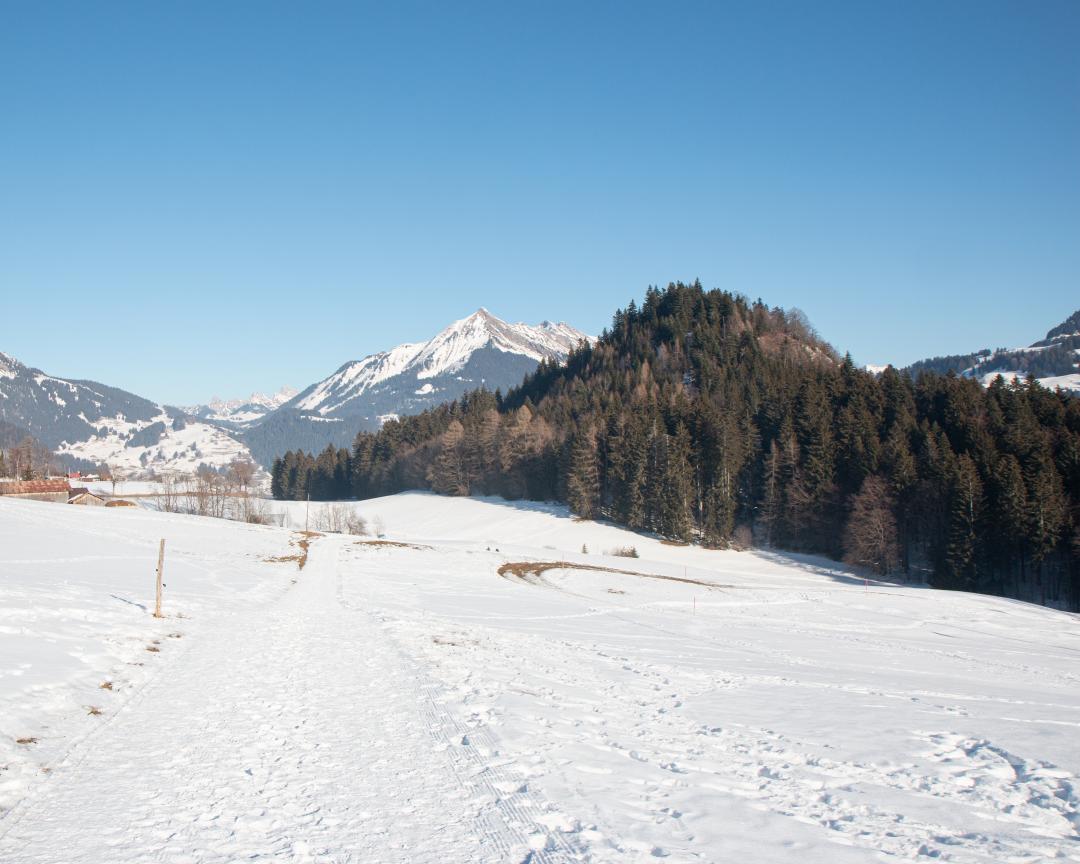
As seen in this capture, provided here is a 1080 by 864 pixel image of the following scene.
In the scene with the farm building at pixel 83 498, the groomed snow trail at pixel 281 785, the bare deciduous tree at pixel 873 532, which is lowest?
the farm building at pixel 83 498

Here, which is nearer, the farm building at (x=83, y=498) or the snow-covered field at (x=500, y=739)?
the snow-covered field at (x=500, y=739)

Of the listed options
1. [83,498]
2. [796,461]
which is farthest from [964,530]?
[83,498]

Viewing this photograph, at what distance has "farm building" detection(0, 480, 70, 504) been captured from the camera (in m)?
109

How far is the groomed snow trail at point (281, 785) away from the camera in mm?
6789

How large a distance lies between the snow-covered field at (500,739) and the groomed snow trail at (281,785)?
0.14 ft

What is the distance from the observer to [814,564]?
75875 mm

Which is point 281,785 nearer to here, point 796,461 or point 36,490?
point 796,461

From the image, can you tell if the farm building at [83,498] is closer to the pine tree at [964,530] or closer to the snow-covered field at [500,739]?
the snow-covered field at [500,739]

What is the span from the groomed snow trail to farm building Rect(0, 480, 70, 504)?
118482mm

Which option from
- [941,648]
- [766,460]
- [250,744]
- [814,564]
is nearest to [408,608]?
[250,744]

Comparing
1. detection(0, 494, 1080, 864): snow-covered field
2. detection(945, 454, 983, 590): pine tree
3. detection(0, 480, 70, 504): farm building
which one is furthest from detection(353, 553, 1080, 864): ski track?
detection(0, 480, 70, 504): farm building

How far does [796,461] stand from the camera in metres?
86.0

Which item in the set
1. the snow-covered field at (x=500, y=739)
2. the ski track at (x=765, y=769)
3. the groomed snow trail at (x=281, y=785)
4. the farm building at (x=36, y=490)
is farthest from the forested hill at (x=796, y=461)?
the groomed snow trail at (x=281, y=785)

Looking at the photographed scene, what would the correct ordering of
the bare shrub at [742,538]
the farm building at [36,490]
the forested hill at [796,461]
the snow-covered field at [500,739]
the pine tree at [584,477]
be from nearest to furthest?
the snow-covered field at [500,739] < the forested hill at [796,461] < the bare shrub at [742,538] < the pine tree at [584,477] < the farm building at [36,490]
